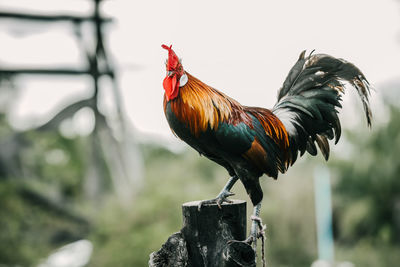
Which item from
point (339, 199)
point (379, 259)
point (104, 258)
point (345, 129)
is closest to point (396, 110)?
point (345, 129)

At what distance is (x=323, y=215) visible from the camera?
7254 mm

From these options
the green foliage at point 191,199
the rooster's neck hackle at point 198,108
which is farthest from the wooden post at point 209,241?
the green foliage at point 191,199

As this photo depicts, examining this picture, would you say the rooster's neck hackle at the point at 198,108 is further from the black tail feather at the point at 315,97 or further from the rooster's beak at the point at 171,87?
the black tail feather at the point at 315,97

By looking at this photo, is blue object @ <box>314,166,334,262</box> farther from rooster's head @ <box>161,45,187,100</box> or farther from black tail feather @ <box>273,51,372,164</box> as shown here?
rooster's head @ <box>161,45,187,100</box>

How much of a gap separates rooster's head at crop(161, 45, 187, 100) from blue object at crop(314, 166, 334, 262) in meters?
6.11

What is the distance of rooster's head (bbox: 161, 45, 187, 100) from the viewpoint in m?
1.67

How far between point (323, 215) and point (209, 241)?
19.6 feet

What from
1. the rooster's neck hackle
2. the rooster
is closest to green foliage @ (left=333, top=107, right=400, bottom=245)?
the rooster

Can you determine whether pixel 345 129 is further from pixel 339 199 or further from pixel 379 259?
pixel 379 259

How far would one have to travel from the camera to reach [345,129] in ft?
27.3

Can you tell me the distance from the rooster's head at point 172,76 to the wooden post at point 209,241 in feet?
1.62

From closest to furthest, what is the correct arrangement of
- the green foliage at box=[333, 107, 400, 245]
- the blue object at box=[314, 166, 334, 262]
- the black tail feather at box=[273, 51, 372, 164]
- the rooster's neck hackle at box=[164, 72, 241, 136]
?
the rooster's neck hackle at box=[164, 72, 241, 136], the black tail feather at box=[273, 51, 372, 164], the blue object at box=[314, 166, 334, 262], the green foliage at box=[333, 107, 400, 245]

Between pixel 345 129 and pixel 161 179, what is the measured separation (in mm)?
3769

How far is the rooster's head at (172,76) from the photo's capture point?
1666mm
